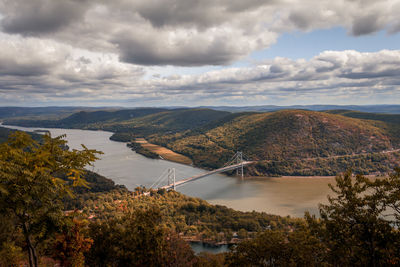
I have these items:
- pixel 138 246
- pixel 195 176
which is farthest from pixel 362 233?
pixel 195 176

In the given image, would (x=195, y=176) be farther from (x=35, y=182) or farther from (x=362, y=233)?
(x=35, y=182)

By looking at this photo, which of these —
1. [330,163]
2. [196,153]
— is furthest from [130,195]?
[330,163]

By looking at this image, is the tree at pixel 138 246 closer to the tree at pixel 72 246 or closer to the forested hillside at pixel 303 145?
the tree at pixel 72 246

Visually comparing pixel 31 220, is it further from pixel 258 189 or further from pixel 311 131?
pixel 311 131

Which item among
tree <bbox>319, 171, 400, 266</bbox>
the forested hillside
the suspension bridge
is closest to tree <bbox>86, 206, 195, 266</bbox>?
tree <bbox>319, 171, 400, 266</bbox>

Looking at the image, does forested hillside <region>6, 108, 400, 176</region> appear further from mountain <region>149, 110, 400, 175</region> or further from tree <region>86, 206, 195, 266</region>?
tree <region>86, 206, 195, 266</region>

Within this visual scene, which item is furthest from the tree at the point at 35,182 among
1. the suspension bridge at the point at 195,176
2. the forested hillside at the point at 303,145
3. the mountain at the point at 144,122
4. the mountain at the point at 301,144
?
the mountain at the point at 144,122
